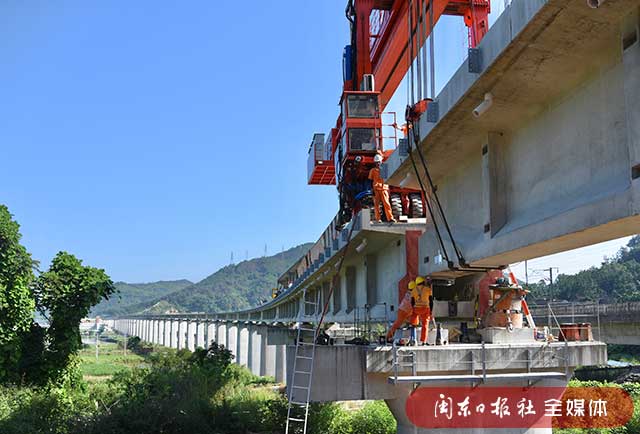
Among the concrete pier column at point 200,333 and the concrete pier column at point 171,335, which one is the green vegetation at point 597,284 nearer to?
the concrete pier column at point 200,333

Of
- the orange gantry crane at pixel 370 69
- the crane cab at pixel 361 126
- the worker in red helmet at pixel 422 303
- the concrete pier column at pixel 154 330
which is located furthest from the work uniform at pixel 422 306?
the concrete pier column at pixel 154 330

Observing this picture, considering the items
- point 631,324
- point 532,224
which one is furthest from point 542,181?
point 631,324

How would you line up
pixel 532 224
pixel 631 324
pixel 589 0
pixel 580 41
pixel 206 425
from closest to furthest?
pixel 589 0 < pixel 580 41 < pixel 532 224 < pixel 206 425 < pixel 631 324

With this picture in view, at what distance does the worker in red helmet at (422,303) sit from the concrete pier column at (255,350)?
39.5m

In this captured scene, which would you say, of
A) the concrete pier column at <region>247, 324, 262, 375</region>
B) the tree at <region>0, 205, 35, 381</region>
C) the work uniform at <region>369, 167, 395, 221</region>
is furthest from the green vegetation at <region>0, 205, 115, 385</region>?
the concrete pier column at <region>247, 324, 262, 375</region>

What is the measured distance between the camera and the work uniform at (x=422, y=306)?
478 inches

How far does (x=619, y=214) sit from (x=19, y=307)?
22.5m

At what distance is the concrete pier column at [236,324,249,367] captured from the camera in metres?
60.0

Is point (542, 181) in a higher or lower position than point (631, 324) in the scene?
higher

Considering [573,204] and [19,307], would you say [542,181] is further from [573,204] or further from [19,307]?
[19,307]

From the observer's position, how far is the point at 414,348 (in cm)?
1180

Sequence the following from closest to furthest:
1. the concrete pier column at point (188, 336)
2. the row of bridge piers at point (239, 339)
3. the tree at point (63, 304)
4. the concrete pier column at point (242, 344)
A: the tree at point (63, 304) → the row of bridge piers at point (239, 339) → the concrete pier column at point (242, 344) → the concrete pier column at point (188, 336)

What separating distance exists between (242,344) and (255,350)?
30.1ft

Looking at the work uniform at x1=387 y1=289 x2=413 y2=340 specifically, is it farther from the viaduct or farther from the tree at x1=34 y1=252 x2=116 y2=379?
the tree at x1=34 y1=252 x2=116 y2=379
